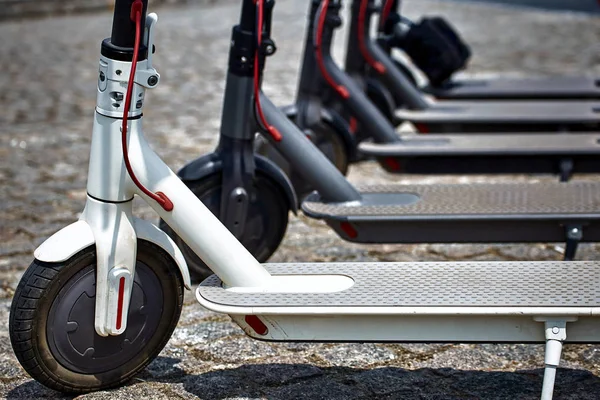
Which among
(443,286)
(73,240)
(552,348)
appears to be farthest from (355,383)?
(73,240)

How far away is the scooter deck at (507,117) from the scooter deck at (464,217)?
1513 mm

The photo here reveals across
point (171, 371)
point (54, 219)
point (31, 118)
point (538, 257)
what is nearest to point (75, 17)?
point (31, 118)

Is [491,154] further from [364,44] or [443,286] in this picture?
[443,286]

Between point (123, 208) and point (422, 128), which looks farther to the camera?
point (422, 128)

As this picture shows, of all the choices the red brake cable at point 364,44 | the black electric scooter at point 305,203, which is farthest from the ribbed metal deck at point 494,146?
the black electric scooter at point 305,203

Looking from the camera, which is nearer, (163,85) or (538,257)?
(538,257)

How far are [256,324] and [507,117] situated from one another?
3.09 m

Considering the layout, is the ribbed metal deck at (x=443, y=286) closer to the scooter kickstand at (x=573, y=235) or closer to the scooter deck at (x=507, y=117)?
the scooter kickstand at (x=573, y=235)

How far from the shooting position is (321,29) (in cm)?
473

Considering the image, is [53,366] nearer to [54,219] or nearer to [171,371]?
[171,371]

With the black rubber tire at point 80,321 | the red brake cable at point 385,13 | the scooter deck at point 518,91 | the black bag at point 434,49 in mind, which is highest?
the red brake cable at point 385,13

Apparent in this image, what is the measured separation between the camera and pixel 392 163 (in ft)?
16.6

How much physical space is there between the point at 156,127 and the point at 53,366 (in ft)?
12.8

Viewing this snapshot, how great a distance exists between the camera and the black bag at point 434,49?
20.1 feet
